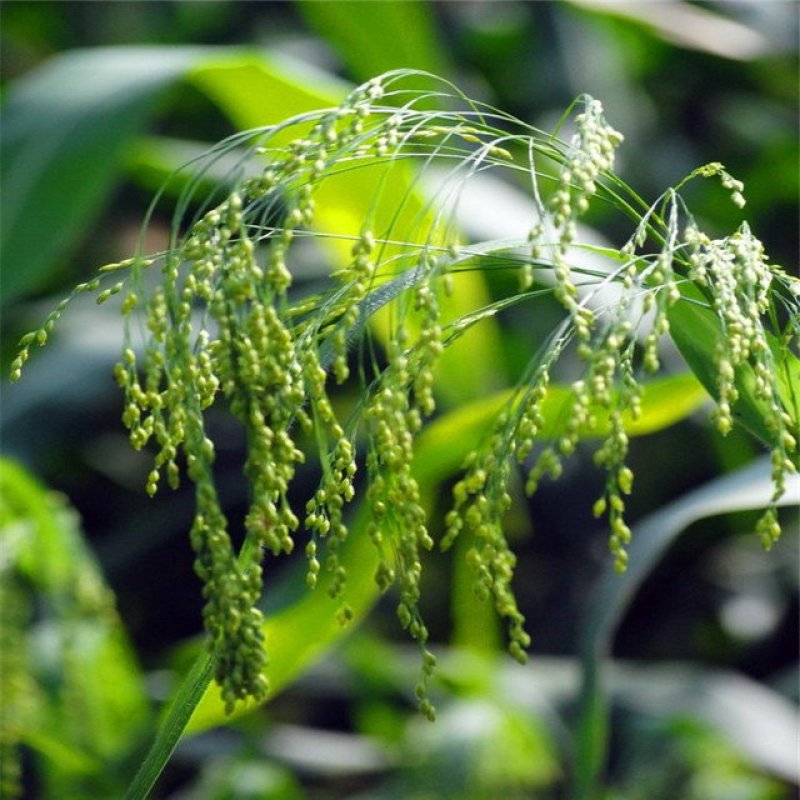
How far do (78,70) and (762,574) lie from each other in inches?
51.5

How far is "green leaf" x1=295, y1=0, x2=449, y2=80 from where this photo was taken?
2.18 m

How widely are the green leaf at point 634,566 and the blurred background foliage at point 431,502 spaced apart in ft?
0.03

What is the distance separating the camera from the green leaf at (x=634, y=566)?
0.93 metres

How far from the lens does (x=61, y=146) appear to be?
1.53 m

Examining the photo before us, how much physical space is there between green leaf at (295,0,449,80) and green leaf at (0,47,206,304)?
0.60 m

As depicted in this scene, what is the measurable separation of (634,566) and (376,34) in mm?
1481

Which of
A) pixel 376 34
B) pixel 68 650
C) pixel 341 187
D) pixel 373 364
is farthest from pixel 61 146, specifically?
pixel 373 364

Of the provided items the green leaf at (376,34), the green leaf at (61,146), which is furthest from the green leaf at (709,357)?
the green leaf at (376,34)

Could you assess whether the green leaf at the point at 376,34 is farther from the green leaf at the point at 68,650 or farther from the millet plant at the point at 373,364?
the millet plant at the point at 373,364

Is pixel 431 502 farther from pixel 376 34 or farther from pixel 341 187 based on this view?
pixel 376 34

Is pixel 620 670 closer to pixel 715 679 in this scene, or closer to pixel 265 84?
pixel 715 679

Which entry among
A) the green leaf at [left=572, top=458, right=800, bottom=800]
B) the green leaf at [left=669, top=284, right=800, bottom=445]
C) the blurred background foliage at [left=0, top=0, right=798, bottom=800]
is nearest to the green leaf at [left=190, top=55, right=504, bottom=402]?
the blurred background foliage at [left=0, top=0, right=798, bottom=800]

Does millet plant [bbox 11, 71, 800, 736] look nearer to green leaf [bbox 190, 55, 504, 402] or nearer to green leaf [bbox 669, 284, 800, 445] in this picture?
green leaf [bbox 669, 284, 800, 445]

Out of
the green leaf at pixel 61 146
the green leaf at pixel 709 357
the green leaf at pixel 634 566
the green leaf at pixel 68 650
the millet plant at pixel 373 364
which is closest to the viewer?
the millet plant at pixel 373 364
